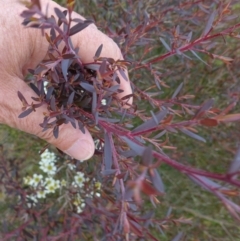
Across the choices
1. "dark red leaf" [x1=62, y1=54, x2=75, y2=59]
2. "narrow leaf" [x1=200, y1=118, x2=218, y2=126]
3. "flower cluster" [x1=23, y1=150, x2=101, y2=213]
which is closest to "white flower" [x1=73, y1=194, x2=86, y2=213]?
"flower cluster" [x1=23, y1=150, x2=101, y2=213]

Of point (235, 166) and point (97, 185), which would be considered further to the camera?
point (97, 185)

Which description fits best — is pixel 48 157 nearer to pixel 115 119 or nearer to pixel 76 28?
pixel 115 119

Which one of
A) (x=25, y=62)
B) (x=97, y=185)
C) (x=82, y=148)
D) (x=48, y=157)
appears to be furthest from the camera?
(x=48, y=157)

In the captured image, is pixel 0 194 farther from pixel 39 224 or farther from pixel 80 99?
pixel 80 99

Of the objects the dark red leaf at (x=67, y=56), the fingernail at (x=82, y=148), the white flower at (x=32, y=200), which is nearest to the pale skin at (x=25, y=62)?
the fingernail at (x=82, y=148)

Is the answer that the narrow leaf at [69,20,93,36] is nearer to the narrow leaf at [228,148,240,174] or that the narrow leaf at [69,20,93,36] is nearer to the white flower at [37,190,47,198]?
the narrow leaf at [228,148,240,174]

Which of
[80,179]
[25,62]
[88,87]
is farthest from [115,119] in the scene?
[80,179]

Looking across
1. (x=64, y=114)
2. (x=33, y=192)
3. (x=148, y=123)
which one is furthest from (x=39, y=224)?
(x=148, y=123)
